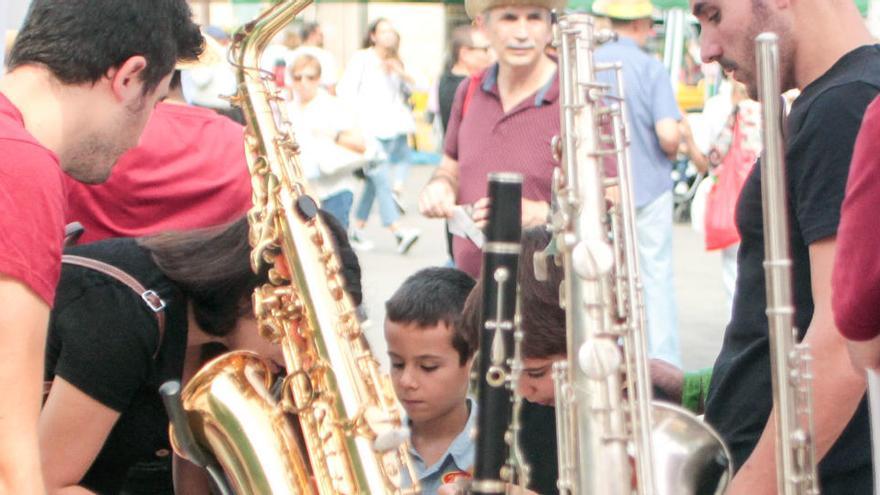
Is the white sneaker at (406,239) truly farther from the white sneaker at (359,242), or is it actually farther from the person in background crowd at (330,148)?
the person in background crowd at (330,148)

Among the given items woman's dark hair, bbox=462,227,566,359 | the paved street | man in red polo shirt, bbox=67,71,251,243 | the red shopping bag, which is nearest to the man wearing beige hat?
the red shopping bag

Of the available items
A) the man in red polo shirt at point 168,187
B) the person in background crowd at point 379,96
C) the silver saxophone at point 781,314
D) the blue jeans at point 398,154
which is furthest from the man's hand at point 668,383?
the blue jeans at point 398,154

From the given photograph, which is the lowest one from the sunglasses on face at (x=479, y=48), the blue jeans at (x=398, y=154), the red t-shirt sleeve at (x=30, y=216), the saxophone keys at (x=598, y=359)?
the saxophone keys at (x=598, y=359)

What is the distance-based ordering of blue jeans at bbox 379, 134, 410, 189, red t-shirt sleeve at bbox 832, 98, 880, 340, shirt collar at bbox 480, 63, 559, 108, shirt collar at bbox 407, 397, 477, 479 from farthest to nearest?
1. blue jeans at bbox 379, 134, 410, 189
2. shirt collar at bbox 480, 63, 559, 108
3. shirt collar at bbox 407, 397, 477, 479
4. red t-shirt sleeve at bbox 832, 98, 880, 340

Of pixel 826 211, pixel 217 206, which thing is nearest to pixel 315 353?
pixel 826 211

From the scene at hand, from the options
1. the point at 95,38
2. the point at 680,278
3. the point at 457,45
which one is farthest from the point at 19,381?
the point at 680,278

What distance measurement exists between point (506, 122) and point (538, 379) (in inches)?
84.1

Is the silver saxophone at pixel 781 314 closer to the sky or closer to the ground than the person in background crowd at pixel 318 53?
closer to the ground

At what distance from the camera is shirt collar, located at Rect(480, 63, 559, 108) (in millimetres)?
4973

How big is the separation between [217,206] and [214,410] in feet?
4.06

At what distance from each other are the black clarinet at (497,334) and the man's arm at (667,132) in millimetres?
4545

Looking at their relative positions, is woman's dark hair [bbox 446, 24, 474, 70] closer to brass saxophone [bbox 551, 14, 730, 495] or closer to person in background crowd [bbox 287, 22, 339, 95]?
person in background crowd [bbox 287, 22, 339, 95]

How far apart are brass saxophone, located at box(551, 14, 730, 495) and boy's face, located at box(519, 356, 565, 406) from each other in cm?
89

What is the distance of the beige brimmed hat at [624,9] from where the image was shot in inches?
270
